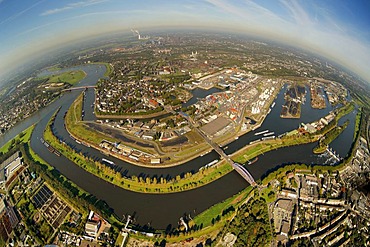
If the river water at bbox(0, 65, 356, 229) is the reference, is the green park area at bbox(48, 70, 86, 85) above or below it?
above

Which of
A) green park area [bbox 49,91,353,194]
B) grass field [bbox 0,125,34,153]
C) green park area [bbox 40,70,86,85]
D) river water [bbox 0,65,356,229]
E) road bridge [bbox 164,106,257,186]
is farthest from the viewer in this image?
green park area [bbox 40,70,86,85]

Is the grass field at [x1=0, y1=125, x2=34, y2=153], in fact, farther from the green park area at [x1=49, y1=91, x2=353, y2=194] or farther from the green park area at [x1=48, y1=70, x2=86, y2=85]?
the green park area at [x1=48, y1=70, x2=86, y2=85]

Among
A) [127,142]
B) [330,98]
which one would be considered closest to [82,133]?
[127,142]

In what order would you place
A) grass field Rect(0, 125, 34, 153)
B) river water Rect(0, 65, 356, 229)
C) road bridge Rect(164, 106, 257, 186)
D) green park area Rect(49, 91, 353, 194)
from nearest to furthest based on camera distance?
river water Rect(0, 65, 356, 229)
green park area Rect(49, 91, 353, 194)
road bridge Rect(164, 106, 257, 186)
grass field Rect(0, 125, 34, 153)

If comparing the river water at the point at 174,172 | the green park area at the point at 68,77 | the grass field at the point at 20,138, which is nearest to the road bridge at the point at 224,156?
the river water at the point at 174,172

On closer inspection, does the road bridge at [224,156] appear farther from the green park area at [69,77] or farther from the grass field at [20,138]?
the green park area at [69,77]

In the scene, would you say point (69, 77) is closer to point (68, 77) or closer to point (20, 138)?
point (68, 77)

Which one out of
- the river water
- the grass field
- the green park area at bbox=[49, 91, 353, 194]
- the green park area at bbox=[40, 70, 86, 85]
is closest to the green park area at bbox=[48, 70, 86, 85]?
the green park area at bbox=[40, 70, 86, 85]

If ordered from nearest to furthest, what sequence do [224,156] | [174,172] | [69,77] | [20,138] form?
[174,172]
[224,156]
[20,138]
[69,77]

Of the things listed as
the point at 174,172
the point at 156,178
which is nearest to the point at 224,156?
the point at 174,172
